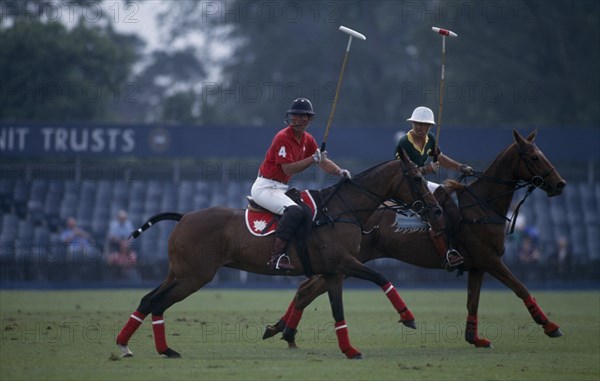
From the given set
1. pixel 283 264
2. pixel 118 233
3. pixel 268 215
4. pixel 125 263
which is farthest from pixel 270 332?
pixel 118 233

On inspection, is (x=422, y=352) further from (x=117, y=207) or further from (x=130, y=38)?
(x=130, y=38)

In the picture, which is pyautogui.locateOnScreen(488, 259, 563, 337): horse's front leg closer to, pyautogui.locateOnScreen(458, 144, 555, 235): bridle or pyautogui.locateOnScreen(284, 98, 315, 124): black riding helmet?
pyautogui.locateOnScreen(458, 144, 555, 235): bridle

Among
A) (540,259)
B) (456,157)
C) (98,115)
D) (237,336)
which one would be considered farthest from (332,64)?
(237,336)

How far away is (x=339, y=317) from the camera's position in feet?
37.2

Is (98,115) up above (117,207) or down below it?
above

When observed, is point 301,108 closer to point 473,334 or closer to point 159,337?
point 159,337

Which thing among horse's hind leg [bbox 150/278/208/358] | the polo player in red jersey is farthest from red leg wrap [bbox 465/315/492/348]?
horse's hind leg [bbox 150/278/208/358]

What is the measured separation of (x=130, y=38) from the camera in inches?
2473

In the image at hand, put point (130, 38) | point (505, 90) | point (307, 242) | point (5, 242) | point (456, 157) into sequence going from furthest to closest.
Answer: point (130, 38) → point (505, 90) → point (456, 157) → point (5, 242) → point (307, 242)

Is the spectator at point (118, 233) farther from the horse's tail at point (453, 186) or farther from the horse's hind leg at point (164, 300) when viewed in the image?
the horse's hind leg at point (164, 300)

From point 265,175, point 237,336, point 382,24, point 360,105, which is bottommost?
point 237,336

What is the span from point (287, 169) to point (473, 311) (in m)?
3.10

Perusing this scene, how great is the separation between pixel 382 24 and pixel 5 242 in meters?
26.2

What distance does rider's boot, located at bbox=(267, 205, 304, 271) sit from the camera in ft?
38.0
